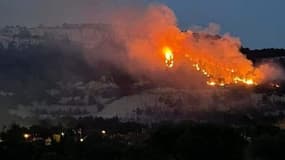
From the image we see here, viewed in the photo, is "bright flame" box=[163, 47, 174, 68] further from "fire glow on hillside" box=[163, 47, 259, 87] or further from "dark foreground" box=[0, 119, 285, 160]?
"dark foreground" box=[0, 119, 285, 160]

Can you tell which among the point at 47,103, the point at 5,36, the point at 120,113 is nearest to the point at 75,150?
the point at 120,113

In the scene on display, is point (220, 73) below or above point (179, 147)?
above

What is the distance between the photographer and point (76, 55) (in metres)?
162

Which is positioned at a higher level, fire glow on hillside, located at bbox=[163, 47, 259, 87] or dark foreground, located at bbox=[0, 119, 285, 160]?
fire glow on hillside, located at bbox=[163, 47, 259, 87]

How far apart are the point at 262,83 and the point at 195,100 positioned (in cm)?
1171

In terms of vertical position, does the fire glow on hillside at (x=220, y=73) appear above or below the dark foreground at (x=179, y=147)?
above

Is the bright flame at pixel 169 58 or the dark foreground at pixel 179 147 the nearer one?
the dark foreground at pixel 179 147

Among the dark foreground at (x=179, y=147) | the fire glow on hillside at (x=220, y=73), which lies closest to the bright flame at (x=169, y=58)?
the fire glow on hillside at (x=220, y=73)

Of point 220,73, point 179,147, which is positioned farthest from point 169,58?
point 179,147

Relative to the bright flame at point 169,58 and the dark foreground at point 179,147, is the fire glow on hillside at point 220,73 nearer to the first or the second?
the bright flame at point 169,58

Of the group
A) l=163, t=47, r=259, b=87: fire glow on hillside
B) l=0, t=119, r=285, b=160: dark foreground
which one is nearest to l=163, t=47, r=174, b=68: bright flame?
→ l=163, t=47, r=259, b=87: fire glow on hillside

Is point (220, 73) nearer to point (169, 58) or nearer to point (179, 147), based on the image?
point (169, 58)

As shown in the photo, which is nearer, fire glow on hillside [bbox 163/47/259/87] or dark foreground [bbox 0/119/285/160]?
dark foreground [bbox 0/119/285/160]

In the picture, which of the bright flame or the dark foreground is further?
the bright flame
